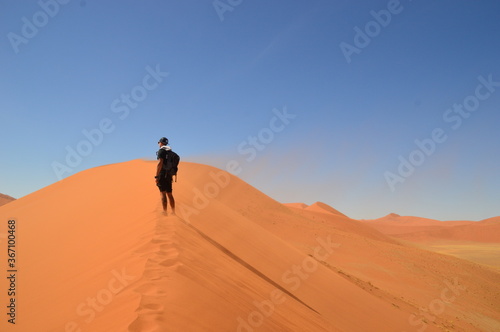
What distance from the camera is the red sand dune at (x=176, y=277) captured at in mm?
3579

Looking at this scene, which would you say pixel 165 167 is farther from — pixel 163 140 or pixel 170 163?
pixel 163 140

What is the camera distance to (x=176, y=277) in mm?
3969

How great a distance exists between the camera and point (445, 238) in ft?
255

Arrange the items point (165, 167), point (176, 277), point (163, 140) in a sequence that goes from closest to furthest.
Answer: point (176, 277) → point (165, 167) → point (163, 140)

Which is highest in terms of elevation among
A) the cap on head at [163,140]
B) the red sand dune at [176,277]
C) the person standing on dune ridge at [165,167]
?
the cap on head at [163,140]

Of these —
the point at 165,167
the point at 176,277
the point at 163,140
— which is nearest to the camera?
the point at 176,277

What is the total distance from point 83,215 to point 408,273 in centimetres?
1906

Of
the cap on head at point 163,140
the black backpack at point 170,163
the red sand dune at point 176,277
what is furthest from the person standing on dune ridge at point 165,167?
the red sand dune at point 176,277

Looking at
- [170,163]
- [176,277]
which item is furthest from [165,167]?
[176,277]

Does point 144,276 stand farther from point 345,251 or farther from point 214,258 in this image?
point 345,251

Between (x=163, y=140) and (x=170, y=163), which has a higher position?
(x=163, y=140)

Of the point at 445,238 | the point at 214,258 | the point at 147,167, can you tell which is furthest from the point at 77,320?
the point at 445,238

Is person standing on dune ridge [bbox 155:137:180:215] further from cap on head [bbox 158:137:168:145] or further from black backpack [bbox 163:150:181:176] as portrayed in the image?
cap on head [bbox 158:137:168:145]

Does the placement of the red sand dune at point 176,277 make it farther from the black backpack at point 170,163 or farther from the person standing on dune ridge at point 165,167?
the black backpack at point 170,163
